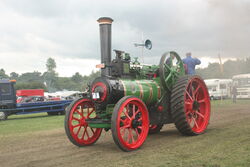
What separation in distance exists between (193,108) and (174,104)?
72 centimetres

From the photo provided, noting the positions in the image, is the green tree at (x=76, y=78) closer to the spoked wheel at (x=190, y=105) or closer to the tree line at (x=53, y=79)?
the tree line at (x=53, y=79)

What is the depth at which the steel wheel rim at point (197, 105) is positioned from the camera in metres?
6.25

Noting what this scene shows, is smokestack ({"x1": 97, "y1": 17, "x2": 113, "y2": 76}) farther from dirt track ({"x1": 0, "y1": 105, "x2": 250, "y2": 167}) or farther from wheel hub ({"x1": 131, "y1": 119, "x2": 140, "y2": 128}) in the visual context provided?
dirt track ({"x1": 0, "y1": 105, "x2": 250, "y2": 167})

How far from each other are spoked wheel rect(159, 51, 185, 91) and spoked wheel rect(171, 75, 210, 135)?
276 millimetres

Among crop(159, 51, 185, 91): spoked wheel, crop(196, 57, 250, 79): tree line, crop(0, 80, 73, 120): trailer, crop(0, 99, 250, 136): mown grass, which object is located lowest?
crop(0, 99, 250, 136): mown grass

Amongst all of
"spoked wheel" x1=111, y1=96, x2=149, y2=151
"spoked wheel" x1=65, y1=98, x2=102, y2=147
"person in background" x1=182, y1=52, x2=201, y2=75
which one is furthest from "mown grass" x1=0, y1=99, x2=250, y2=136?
"spoked wheel" x1=111, y1=96, x2=149, y2=151

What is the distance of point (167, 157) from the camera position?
426 cm

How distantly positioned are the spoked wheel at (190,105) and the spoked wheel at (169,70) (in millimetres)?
276

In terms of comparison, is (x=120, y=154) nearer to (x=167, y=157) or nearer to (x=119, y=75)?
(x=167, y=157)

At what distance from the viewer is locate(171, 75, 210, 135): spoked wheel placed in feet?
19.3

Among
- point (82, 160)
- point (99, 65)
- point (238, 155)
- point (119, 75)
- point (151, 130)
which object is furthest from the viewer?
point (151, 130)

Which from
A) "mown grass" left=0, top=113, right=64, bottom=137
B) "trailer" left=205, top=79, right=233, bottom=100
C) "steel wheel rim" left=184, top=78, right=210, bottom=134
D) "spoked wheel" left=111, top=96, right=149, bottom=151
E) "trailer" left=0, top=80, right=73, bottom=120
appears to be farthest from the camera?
"trailer" left=205, top=79, right=233, bottom=100

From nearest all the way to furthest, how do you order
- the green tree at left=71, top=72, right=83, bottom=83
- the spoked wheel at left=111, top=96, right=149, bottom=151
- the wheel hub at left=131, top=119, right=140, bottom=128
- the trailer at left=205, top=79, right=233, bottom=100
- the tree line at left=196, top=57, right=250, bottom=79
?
the spoked wheel at left=111, top=96, right=149, bottom=151
the wheel hub at left=131, top=119, right=140, bottom=128
the trailer at left=205, top=79, right=233, bottom=100
the tree line at left=196, top=57, right=250, bottom=79
the green tree at left=71, top=72, right=83, bottom=83

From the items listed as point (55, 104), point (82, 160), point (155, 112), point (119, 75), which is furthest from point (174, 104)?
point (55, 104)
